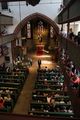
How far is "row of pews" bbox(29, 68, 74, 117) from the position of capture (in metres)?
11.8

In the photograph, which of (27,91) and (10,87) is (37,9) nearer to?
(27,91)

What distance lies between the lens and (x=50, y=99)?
13281 millimetres

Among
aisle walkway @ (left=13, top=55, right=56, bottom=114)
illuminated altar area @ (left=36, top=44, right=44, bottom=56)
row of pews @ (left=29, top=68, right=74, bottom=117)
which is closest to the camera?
row of pews @ (left=29, top=68, right=74, bottom=117)

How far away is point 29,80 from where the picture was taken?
20.0 metres

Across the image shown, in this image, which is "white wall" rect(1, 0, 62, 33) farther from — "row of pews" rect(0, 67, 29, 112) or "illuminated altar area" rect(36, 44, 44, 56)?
"illuminated altar area" rect(36, 44, 44, 56)

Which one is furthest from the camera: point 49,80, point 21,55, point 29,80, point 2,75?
point 21,55

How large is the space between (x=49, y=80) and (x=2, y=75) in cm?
460

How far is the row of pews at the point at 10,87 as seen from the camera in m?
13.6

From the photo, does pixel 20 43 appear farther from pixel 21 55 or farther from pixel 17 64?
pixel 17 64

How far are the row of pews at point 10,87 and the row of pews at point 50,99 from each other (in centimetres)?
154

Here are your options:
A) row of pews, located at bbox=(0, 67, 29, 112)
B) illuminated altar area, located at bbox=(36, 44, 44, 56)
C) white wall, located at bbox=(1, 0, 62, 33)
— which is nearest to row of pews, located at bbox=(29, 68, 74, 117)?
row of pews, located at bbox=(0, 67, 29, 112)

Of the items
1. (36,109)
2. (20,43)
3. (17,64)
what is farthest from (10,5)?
(36,109)

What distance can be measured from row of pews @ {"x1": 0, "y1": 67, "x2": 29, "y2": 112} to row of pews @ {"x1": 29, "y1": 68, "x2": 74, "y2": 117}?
1535 mm

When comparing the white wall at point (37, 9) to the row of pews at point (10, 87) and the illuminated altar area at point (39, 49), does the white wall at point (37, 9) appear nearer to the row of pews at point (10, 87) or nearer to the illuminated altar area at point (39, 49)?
the row of pews at point (10, 87)
